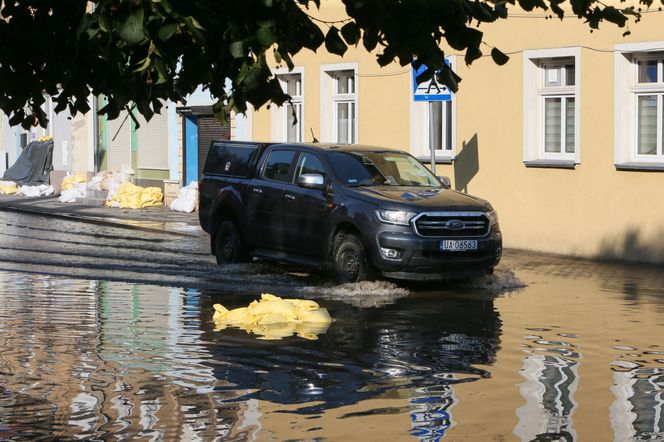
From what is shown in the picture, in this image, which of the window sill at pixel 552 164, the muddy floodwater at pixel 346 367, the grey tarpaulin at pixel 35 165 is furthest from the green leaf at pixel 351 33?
the grey tarpaulin at pixel 35 165

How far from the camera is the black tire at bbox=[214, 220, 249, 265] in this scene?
61.1ft

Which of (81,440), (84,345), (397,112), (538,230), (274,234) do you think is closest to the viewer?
(81,440)

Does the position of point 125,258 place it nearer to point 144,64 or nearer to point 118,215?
point 118,215

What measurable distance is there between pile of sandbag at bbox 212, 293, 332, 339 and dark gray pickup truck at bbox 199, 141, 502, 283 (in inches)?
93.9

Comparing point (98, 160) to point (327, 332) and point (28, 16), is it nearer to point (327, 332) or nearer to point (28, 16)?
point (327, 332)

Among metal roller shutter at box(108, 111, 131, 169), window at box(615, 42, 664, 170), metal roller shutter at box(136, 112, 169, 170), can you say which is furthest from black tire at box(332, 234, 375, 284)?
metal roller shutter at box(108, 111, 131, 169)

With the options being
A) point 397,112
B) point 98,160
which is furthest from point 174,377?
point 98,160

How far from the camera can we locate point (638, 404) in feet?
29.5

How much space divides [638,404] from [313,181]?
8199mm

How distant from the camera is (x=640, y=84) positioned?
66.6 feet

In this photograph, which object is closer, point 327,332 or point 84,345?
point 84,345

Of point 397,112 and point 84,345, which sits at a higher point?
point 397,112

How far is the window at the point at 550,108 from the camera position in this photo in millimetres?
21719

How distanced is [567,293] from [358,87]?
11.4m
